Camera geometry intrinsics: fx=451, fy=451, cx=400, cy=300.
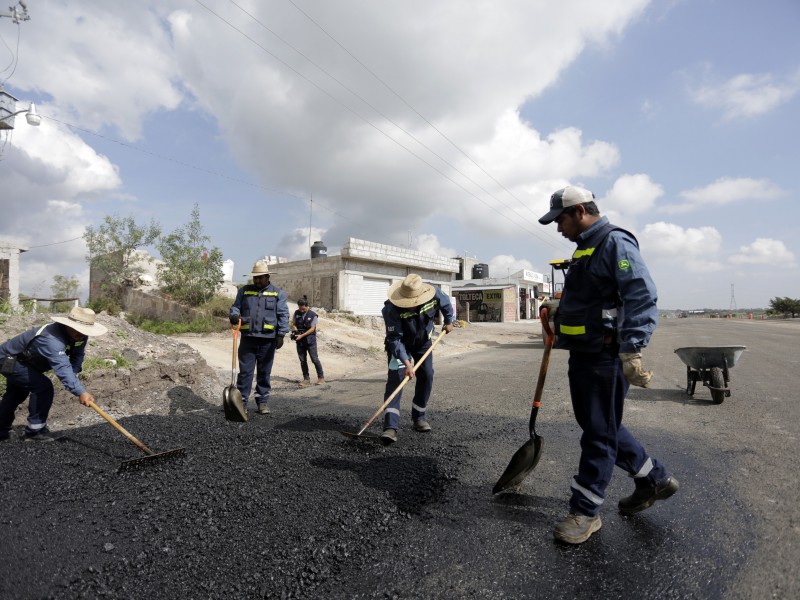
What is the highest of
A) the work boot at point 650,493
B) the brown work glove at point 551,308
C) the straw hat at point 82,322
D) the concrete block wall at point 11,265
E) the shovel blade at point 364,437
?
the concrete block wall at point 11,265

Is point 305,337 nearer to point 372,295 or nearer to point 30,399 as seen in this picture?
point 30,399

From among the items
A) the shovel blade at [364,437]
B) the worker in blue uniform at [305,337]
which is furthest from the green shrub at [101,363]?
the shovel blade at [364,437]

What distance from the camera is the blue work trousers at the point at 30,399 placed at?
459cm

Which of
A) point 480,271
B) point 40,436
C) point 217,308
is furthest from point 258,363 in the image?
point 480,271

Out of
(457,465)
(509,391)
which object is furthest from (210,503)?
(509,391)

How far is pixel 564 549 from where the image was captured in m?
2.37

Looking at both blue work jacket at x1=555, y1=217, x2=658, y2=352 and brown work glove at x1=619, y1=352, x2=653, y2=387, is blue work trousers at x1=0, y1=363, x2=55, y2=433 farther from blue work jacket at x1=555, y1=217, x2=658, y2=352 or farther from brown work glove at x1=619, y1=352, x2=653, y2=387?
brown work glove at x1=619, y1=352, x2=653, y2=387

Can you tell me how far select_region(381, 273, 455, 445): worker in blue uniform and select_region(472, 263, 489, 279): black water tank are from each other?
4048cm

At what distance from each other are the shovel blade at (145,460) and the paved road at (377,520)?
119 millimetres

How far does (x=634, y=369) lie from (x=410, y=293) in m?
2.60

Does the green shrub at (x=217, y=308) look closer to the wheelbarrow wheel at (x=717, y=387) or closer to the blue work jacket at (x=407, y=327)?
the blue work jacket at (x=407, y=327)

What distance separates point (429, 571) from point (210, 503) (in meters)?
1.50

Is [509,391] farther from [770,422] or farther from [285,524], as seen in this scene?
[285,524]

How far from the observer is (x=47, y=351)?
4.45 meters
